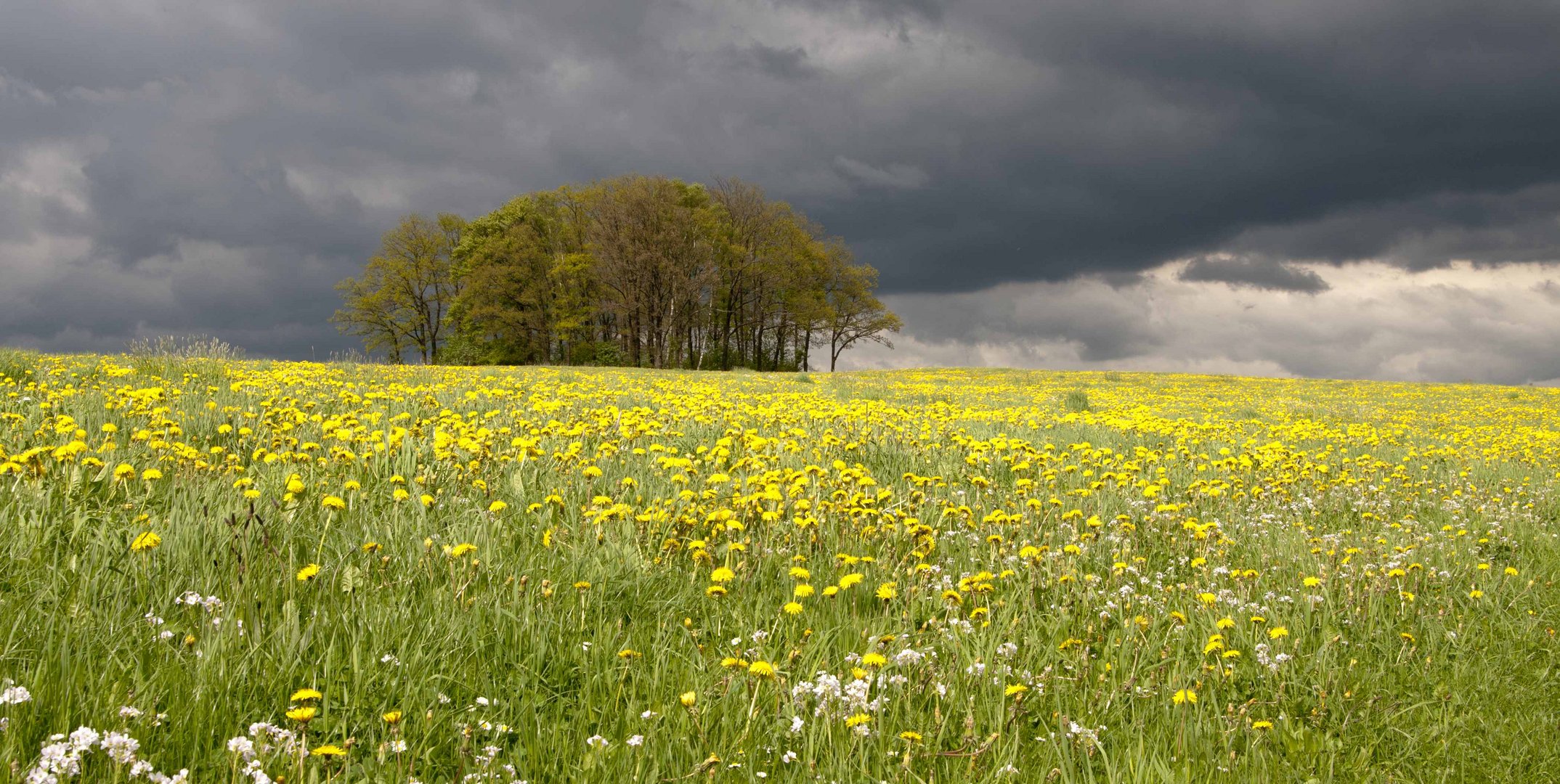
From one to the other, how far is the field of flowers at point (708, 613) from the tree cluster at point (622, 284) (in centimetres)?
4414

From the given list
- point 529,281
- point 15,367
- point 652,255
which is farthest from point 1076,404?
point 529,281

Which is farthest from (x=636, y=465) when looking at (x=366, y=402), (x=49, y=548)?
(x=366, y=402)

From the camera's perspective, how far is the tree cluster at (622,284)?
51.5 m

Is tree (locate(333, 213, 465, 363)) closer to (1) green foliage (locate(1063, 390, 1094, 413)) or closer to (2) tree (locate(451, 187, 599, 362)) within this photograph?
(2) tree (locate(451, 187, 599, 362))

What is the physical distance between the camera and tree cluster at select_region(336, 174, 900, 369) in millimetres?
51531

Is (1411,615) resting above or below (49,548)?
below

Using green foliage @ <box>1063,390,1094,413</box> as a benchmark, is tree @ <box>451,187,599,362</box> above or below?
above

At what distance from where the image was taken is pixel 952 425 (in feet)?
36.1

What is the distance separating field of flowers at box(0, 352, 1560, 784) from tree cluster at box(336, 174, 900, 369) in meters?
44.1

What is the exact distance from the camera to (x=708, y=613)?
4.12 meters

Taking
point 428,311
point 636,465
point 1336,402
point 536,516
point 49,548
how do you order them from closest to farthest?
1. point 49,548
2. point 536,516
3. point 636,465
4. point 1336,402
5. point 428,311

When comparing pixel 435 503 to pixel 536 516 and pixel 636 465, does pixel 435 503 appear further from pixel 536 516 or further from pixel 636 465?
pixel 636 465

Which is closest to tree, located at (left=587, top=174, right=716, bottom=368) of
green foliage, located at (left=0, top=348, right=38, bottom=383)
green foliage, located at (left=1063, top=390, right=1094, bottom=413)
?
green foliage, located at (left=1063, top=390, right=1094, bottom=413)

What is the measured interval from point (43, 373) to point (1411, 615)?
570 inches
